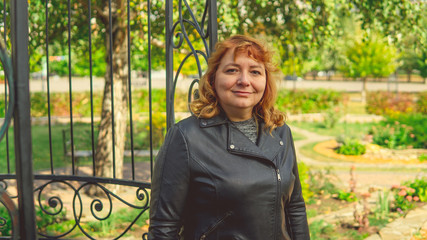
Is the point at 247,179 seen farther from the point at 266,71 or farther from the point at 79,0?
the point at 79,0

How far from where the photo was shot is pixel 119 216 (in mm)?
5008

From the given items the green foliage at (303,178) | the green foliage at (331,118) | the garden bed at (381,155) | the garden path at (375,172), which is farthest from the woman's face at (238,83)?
the green foliage at (331,118)

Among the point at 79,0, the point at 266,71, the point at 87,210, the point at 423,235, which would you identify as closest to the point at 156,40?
the point at 79,0

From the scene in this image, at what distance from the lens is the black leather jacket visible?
1689 mm

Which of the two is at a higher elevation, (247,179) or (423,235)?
(247,179)

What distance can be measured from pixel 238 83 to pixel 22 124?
0.85 metres

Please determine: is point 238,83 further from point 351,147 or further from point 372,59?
point 372,59

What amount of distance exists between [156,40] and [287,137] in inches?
228

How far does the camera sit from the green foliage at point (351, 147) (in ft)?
31.3

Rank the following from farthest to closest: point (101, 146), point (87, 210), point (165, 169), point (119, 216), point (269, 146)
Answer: point (101, 146), point (87, 210), point (119, 216), point (269, 146), point (165, 169)

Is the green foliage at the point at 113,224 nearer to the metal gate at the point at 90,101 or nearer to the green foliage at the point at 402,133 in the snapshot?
the metal gate at the point at 90,101

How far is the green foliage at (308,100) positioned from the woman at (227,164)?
13733 mm

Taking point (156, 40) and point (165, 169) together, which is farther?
point (156, 40)

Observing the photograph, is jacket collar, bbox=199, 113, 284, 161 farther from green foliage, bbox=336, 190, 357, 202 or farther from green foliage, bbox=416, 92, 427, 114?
green foliage, bbox=416, 92, 427, 114
